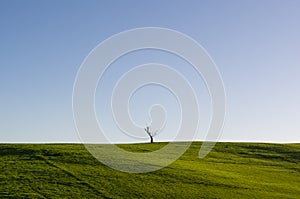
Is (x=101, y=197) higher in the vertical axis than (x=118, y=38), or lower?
lower

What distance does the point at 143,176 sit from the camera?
126 ft

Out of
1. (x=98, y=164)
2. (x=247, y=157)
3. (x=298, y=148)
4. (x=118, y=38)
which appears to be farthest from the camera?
(x=298, y=148)

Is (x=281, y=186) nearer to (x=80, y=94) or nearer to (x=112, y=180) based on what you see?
(x=112, y=180)

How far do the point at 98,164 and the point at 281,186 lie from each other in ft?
51.4

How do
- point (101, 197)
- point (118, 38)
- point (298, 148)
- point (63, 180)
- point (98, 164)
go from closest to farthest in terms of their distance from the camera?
point (118, 38), point (101, 197), point (63, 180), point (98, 164), point (298, 148)

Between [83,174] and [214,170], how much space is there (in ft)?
38.8

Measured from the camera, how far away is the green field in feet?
113

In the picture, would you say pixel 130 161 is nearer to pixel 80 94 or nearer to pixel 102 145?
pixel 102 145

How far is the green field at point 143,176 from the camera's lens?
34.4 metres

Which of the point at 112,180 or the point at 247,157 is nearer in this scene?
the point at 112,180

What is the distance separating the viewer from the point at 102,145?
51688 millimetres

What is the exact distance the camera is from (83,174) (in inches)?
1513

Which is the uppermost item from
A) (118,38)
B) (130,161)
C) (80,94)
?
(118,38)

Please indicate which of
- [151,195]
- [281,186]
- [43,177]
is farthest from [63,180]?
[281,186]
